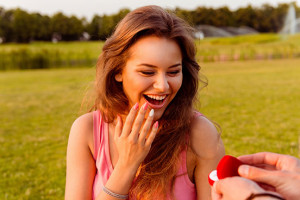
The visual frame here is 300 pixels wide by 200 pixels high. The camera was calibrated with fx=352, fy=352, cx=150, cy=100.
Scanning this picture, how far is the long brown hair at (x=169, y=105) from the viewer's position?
2567 millimetres

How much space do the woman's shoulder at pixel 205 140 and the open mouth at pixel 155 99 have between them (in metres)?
0.36

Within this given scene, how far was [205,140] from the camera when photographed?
2.67m

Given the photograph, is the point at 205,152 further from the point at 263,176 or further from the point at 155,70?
the point at 263,176

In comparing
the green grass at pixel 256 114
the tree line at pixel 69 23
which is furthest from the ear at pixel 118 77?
the tree line at pixel 69 23

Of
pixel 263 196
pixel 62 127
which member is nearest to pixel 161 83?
pixel 263 196

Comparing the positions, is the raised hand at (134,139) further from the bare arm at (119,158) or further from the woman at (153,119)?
the woman at (153,119)

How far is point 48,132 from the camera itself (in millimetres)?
8859

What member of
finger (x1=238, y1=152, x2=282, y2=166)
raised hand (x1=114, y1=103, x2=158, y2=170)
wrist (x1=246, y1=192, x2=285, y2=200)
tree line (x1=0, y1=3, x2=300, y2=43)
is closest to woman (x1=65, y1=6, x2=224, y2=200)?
raised hand (x1=114, y1=103, x2=158, y2=170)

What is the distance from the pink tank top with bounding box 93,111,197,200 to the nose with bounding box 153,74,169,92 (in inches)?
21.8

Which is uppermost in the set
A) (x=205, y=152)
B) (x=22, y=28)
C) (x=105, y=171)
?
(x=205, y=152)

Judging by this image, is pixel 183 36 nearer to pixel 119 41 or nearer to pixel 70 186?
pixel 119 41

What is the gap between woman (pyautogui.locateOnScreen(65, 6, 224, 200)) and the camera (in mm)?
2514

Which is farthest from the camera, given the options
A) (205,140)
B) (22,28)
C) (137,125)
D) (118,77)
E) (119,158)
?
(22,28)

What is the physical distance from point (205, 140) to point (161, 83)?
0.58 metres
